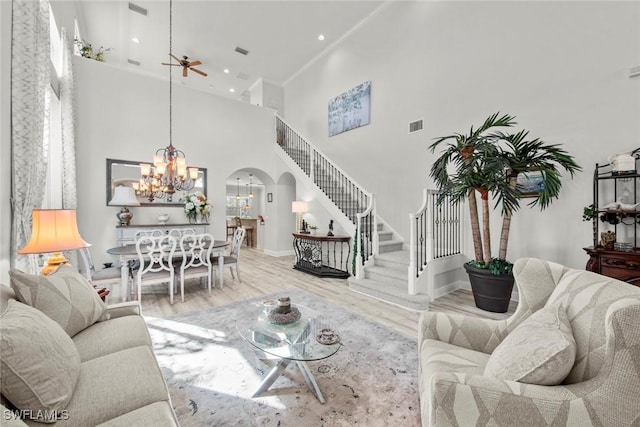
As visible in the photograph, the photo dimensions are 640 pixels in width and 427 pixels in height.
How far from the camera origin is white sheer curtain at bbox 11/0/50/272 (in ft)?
6.80

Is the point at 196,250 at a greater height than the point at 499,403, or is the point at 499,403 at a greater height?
the point at 196,250

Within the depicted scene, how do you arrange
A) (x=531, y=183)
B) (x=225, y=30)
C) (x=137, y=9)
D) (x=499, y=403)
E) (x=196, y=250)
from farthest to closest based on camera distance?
(x=225, y=30) → (x=137, y=9) → (x=196, y=250) → (x=531, y=183) → (x=499, y=403)

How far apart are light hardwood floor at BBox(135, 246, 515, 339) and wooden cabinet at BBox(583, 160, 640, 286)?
113cm

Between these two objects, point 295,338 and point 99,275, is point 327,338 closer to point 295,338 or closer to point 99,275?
point 295,338

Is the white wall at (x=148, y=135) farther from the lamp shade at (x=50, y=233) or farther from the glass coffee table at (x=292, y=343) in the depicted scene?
the glass coffee table at (x=292, y=343)

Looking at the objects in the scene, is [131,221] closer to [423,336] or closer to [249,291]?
[249,291]

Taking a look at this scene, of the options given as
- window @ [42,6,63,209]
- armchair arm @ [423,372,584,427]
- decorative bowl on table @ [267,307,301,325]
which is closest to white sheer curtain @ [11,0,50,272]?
decorative bowl on table @ [267,307,301,325]

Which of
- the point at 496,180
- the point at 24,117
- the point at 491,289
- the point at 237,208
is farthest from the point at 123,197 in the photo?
the point at 237,208

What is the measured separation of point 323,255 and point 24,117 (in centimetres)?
495

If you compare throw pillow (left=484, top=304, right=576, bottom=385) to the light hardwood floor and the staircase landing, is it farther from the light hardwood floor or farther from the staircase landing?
the staircase landing

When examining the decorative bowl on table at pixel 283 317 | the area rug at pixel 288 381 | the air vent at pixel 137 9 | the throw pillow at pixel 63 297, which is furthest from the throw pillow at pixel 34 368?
the air vent at pixel 137 9

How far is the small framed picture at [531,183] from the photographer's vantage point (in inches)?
147

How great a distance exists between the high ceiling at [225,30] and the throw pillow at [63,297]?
652 cm

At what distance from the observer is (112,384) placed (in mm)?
1237
